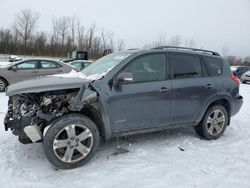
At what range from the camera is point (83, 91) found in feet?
10.3

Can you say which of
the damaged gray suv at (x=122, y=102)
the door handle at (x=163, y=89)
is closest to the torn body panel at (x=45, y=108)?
the damaged gray suv at (x=122, y=102)

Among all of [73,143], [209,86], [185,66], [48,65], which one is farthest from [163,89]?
[48,65]

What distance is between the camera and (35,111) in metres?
3.09

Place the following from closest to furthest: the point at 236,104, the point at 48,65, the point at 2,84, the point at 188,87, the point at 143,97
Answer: the point at 143,97
the point at 188,87
the point at 236,104
the point at 2,84
the point at 48,65

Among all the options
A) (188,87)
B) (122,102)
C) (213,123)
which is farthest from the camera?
(213,123)

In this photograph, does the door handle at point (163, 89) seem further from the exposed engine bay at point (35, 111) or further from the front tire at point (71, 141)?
the exposed engine bay at point (35, 111)

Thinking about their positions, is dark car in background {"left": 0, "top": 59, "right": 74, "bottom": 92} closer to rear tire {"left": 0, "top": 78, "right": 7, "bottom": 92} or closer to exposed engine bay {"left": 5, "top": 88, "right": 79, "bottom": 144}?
rear tire {"left": 0, "top": 78, "right": 7, "bottom": 92}

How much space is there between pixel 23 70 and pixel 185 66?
7116 mm

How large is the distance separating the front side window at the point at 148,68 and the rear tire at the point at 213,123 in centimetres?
130

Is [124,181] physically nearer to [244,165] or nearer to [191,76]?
Result: [244,165]

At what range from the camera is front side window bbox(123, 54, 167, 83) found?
3588mm

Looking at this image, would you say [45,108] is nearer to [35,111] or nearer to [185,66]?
[35,111]

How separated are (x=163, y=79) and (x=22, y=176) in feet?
8.36

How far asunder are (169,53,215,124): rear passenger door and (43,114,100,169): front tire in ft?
5.04
